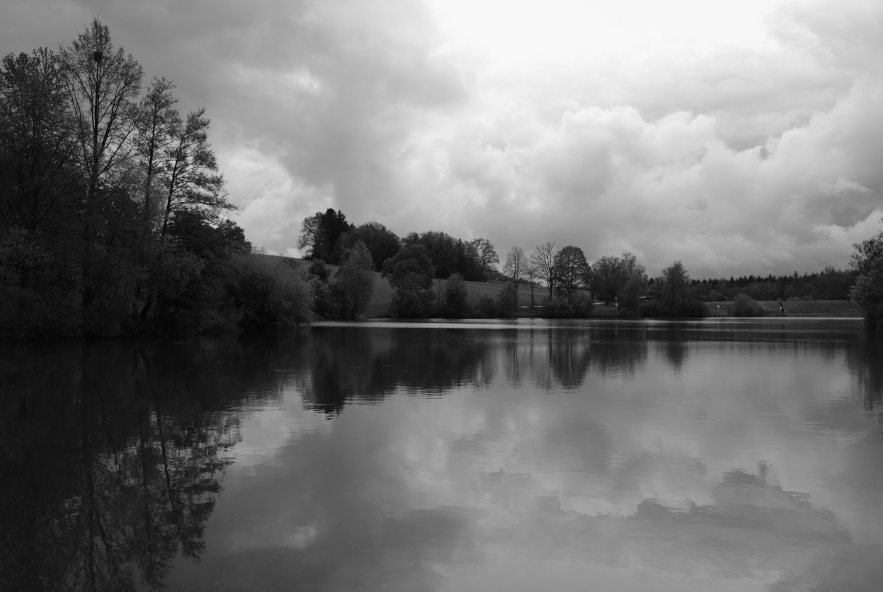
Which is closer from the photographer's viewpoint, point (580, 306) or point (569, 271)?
point (580, 306)

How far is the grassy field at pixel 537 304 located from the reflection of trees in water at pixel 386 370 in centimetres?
4691

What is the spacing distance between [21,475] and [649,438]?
397 inches

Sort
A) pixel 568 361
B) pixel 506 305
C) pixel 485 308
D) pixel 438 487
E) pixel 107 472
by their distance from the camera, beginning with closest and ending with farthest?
pixel 438 487 → pixel 107 472 → pixel 568 361 → pixel 485 308 → pixel 506 305

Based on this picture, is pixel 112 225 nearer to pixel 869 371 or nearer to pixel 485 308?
pixel 869 371

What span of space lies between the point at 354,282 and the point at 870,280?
5936 centimetres

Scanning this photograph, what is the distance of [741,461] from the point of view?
1007 centimetres

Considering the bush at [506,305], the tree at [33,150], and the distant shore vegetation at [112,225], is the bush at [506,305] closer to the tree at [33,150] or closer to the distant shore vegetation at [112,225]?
the distant shore vegetation at [112,225]

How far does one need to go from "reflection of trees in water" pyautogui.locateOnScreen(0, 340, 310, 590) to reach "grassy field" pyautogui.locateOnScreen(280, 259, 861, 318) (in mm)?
60492

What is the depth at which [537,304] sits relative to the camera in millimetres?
113875

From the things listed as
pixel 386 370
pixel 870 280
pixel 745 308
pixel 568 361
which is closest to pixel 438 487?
pixel 386 370

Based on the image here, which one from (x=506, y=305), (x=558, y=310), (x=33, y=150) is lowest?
(x=558, y=310)

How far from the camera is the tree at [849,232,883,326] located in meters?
66.2

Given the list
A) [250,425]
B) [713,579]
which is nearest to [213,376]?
[250,425]

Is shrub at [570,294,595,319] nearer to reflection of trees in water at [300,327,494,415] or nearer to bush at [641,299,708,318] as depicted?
bush at [641,299,708,318]
